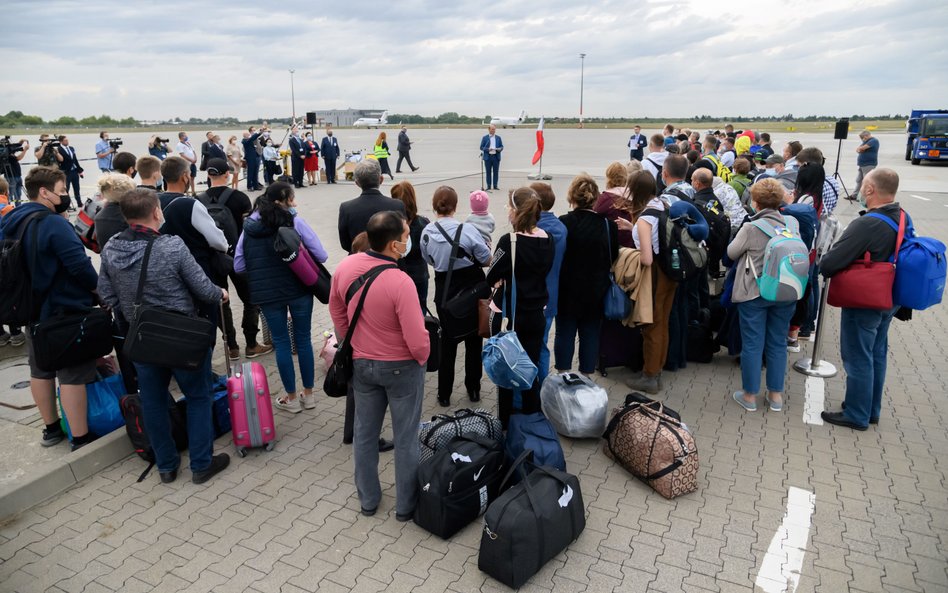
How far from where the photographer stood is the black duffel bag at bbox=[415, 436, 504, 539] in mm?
3598

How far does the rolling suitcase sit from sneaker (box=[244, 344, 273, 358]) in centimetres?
183

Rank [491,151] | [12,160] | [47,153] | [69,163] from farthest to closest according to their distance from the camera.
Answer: [491,151]
[69,163]
[12,160]
[47,153]

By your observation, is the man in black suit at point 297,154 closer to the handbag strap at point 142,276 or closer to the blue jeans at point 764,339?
the handbag strap at point 142,276

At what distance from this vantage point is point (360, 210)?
17.1ft

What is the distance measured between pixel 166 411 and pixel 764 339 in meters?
4.68

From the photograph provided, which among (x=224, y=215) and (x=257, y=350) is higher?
(x=224, y=215)

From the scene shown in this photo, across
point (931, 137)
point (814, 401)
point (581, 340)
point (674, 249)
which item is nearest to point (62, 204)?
point (581, 340)

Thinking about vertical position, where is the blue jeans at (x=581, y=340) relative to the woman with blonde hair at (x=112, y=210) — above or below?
below

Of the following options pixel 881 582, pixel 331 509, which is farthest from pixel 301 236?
pixel 881 582

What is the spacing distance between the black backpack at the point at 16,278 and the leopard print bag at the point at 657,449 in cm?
424

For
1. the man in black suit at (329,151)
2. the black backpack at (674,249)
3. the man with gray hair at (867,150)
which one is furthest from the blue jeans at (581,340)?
the man in black suit at (329,151)

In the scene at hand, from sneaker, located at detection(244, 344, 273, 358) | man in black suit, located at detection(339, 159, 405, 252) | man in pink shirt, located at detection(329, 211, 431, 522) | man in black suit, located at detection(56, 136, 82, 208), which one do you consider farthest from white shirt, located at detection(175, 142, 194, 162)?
man in pink shirt, located at detection(329, 211, 431, 522)

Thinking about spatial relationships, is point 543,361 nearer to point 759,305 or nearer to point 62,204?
point 759,305

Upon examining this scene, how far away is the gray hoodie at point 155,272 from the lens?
384 cm
